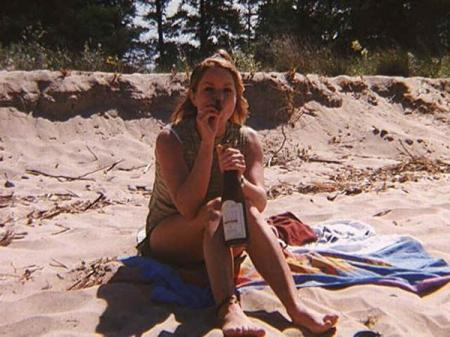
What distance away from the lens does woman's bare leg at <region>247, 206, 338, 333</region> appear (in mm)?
2863

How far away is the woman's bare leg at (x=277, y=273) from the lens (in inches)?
113

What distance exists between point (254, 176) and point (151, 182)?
2.89 meters

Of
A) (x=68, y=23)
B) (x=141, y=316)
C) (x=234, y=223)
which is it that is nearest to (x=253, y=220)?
(x=234, y=223)

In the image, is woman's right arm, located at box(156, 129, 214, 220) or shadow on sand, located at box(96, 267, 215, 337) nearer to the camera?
shadow on sand, located at box(96, 267, 215, 337)

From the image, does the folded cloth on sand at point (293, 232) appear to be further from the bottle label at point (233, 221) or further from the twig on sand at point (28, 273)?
the twig on sand at point (28, 273)

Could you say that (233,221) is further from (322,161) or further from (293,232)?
(322,161)

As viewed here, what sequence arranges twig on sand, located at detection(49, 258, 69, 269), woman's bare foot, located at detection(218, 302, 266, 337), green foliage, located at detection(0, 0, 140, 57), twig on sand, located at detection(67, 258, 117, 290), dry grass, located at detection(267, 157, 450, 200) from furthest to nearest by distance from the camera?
green foliage, located at detection(0, 0, 140, 57)
dry grass, located at detection(267, 157, 450, 200)
twig on sand, located at detection(49, 258, 69, 269)
twig on sand, located at detection(67, 258, 117, 290)
woman's bare foot, located at detection(218, 302, 266, 337)

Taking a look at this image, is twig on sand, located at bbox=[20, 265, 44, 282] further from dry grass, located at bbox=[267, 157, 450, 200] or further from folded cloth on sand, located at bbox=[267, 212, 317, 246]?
dry grass, located at bbox=[267, 157, 450, 200]

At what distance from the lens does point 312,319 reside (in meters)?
2.86

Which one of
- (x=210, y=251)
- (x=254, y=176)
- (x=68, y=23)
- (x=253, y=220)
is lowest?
(x=210, y=251)

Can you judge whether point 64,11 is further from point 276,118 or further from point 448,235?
point 448,235

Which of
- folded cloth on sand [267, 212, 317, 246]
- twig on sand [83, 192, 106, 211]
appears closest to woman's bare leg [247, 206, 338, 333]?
folded cloth on sand [267, 212, 317, 246]

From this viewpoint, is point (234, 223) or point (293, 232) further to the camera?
point (293, 232)

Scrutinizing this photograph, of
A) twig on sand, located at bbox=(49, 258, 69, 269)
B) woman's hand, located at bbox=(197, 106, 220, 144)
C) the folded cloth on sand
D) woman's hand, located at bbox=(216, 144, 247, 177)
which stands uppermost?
woman's hand, located at bbox=(197, 106, 220, 144)
